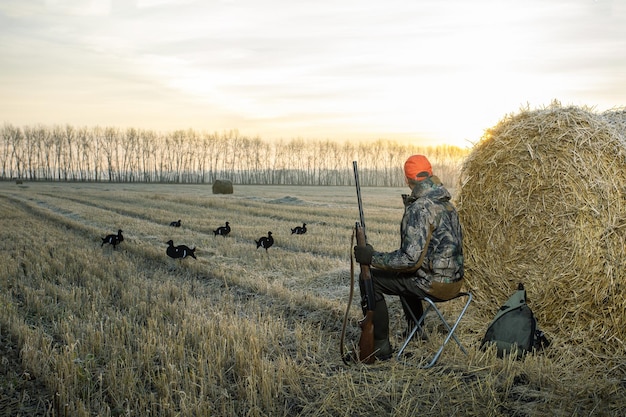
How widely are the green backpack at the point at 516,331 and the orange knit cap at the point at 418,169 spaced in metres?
1.78

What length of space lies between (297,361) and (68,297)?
4.36 meters

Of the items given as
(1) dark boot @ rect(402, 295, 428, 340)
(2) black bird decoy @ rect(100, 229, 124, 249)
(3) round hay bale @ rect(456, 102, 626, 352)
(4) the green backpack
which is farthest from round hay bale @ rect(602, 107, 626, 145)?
(2) black bird decoy @ rect(100, 229, 124, 249)

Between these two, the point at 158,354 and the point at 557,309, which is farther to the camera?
the point at 557,309

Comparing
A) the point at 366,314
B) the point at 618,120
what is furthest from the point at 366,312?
the point at 618,120

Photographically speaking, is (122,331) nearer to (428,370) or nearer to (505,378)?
(428,370)

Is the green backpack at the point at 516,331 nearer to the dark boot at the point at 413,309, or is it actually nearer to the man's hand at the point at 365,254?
the dark boot at the point at 413,309

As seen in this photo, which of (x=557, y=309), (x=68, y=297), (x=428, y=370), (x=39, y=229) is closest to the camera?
(x=428, y=370)

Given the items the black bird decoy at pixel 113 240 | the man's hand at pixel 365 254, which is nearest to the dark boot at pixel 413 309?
the man's hand at pixel 365 254

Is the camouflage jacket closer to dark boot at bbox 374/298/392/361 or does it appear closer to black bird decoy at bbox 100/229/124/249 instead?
dark boot at bbox 374/298/392/361

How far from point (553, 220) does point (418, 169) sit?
2.06m

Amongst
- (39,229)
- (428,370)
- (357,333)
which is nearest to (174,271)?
(357,333)

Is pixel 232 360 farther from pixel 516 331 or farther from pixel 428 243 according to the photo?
pixel 516 331

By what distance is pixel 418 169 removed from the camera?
5293 mm

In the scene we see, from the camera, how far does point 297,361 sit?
554cm
